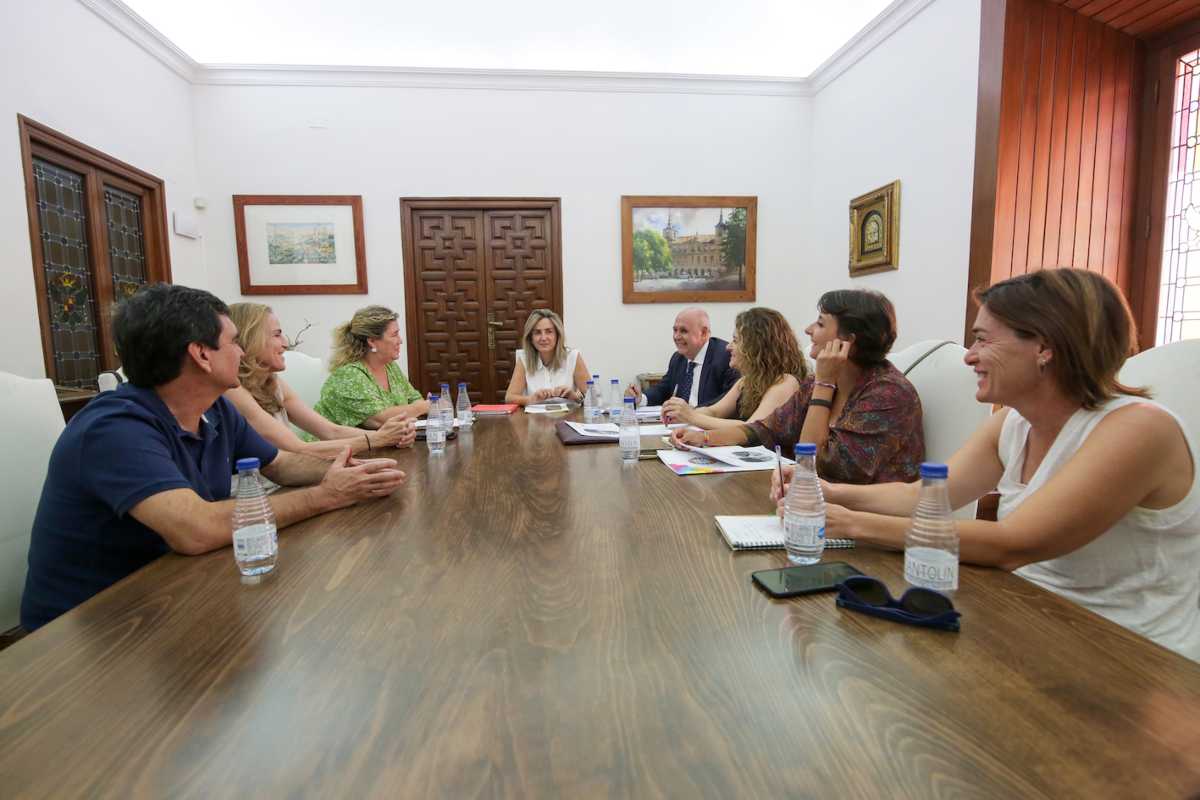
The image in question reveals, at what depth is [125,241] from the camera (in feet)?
13.1

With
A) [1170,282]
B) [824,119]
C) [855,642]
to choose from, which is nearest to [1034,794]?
[855,642]

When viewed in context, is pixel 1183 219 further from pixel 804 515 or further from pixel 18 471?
pixel 18 471

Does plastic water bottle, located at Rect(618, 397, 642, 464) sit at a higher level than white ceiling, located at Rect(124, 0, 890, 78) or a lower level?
lower

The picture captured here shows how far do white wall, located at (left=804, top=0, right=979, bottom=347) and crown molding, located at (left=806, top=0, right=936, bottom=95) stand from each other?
5cm

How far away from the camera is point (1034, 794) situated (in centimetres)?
51

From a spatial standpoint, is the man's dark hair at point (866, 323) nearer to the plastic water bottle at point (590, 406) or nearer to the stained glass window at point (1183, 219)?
the plastic water bottle at point (590, 406)

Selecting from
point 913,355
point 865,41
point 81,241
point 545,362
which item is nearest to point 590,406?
point 545,362

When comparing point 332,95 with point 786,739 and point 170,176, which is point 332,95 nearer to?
point 170,176

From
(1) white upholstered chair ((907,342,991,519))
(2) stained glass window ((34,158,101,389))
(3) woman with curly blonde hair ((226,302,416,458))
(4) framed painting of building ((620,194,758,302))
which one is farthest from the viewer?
Result: (4) framed painting of building ((620,194,758,302))

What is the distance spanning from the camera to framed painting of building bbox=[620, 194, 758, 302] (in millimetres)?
5090

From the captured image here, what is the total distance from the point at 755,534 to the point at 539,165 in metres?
4.48

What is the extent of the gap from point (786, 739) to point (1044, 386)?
919mm

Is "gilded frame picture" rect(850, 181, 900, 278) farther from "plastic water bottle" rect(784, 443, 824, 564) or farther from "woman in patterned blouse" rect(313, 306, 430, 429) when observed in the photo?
"plastic water bottle" rect(784, 443, 824, 564)

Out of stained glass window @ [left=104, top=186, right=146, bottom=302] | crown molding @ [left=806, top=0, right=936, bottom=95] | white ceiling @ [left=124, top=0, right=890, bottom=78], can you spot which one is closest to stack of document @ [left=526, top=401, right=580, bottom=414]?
stained glass window @ [left=104, top=186, right=146, bottom=302]
